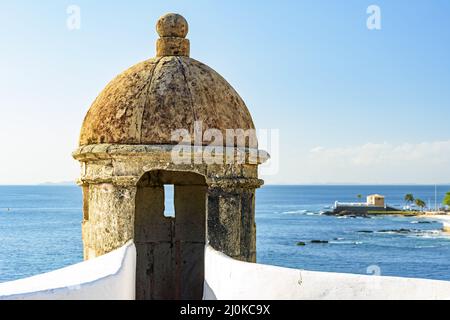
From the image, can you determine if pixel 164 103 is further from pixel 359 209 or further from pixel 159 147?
pixel 359 209

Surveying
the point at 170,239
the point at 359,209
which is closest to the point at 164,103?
the point at 170,239

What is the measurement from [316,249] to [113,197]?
43.1 m

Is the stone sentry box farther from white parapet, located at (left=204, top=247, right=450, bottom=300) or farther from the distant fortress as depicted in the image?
the distant fortress

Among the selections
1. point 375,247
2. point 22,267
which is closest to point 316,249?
point 375,247

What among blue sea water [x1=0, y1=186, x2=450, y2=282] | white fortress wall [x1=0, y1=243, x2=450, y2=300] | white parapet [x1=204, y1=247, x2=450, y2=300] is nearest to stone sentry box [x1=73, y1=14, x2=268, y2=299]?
white fortress wall [x1=0, y1=243, x2=450, y2=300]

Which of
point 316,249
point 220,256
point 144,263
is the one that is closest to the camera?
point 220,256

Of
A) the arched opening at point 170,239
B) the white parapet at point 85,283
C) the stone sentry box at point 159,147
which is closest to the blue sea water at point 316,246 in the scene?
the arched opening at point 170,239

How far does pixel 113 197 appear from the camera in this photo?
4.68 meters

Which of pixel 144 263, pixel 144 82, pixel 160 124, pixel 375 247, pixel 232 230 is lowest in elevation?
pixel 375 247

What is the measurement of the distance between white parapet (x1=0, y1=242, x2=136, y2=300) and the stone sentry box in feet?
1.48

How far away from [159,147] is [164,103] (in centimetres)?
34

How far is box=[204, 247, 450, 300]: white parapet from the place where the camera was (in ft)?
9.65

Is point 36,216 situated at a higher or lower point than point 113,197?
lower
